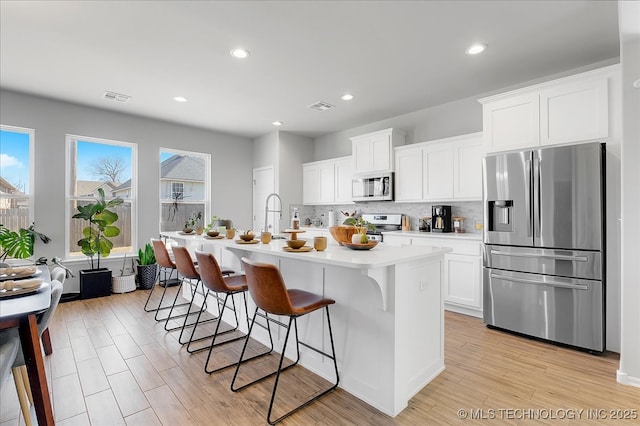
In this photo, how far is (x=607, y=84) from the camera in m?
2.77

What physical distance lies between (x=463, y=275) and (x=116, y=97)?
515 cm

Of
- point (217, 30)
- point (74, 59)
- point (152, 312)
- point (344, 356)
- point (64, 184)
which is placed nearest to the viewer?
point (344, 356)

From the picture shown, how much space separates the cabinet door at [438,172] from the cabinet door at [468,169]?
0.22 ft

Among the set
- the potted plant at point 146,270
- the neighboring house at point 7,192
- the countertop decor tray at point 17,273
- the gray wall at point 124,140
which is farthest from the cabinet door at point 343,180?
the neighboring house at point 7,192

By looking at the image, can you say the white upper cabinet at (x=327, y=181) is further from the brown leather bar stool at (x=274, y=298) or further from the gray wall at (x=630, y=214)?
the brown leather bar stool at (x=274, y=298)

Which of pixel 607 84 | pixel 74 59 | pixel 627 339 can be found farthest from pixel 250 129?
pixel 627 339

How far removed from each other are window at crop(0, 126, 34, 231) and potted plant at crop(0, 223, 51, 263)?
0.66ft

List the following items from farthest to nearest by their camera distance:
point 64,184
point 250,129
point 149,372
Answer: point 250,129 < point 64,184 < point 149,372

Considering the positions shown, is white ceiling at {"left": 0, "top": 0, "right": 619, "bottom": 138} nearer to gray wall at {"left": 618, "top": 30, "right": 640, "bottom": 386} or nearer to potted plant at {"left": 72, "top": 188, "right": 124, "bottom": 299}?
gray wall at {"left": 618, "top": 30, "right": 640, "bottom": 386}

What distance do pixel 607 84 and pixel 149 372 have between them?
4570 mm

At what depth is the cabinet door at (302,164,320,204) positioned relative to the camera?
20.2 feet

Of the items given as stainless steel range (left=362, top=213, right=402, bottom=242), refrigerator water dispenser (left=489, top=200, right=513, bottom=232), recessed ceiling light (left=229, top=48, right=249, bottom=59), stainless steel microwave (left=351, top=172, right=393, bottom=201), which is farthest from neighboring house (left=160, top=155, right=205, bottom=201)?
refrigerator water dispenser (left=489, top=200, right=513, bottom=232)

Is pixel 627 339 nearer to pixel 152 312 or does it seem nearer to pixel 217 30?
pixel 217 30

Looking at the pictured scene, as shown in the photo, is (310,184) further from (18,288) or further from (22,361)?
(22,361)
